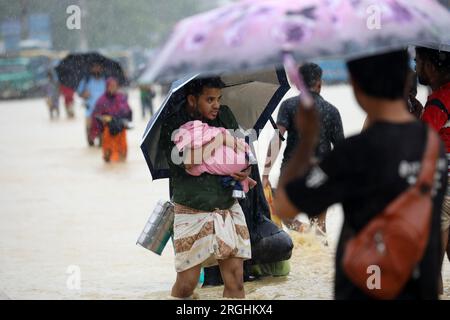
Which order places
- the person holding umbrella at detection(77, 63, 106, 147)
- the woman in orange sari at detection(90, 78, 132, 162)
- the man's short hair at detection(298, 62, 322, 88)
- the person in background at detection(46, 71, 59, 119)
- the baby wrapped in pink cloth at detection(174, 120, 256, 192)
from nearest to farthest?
the baby wrapped in pink cloth at detection(174, 120, 256, 192)
the man's short hair at detection(298, 62, 322, 88)
the woman in orange sari at detection(90, 78, 132, 162)
the person holding umbrella at detection(77, 63, 106, 147)
the person in background at detection(46, 71, 59, 119)

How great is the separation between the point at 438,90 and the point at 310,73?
2.20 m

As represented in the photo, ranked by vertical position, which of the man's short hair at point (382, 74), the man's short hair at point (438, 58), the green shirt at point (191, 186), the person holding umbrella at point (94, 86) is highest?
the person holding umbrella at point (94, 86)

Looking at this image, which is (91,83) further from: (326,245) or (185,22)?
(185,22)

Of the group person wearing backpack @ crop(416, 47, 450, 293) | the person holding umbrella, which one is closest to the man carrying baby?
person wearing backpack @ crop(416, 47, 450, 293)

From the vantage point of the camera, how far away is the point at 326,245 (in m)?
8.34

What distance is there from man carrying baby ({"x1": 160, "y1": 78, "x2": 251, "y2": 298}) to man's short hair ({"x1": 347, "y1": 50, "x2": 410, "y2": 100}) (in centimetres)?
237

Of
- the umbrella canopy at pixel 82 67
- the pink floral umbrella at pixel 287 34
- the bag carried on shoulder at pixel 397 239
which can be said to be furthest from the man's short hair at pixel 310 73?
the umbrella canopy at pixel 82 67

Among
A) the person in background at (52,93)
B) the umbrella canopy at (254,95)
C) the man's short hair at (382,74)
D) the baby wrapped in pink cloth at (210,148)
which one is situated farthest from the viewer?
the person in background at (52,93)

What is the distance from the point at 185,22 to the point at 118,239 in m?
5.40

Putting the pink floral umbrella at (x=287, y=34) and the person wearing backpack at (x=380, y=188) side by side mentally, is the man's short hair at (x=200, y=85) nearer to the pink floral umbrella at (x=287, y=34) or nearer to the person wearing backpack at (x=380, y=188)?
the pink floral umbrella at (x=287, y=34)

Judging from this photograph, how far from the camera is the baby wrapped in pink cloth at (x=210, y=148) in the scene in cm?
581

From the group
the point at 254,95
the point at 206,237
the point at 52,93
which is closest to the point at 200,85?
the point at 206,237

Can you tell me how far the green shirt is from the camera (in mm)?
5930

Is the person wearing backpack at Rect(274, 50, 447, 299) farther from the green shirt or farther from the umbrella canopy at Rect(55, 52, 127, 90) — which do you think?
the umbrella canopy at Rect(55, 52, 127, 90)
